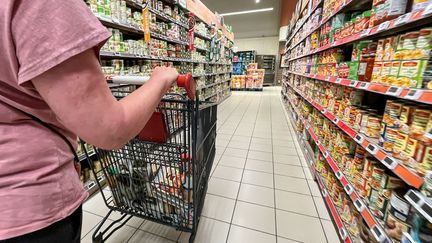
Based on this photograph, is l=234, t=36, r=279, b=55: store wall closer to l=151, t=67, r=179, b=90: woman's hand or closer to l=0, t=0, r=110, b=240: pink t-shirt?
l=151, t=67, r=179, b=90: woman's hand

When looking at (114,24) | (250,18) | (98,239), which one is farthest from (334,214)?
(250,18)

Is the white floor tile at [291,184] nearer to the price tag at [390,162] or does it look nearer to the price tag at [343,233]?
the price tag at [343,233]

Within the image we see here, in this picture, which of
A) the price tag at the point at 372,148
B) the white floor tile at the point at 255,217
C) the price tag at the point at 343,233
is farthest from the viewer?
the white floor tile at the point at 255,217

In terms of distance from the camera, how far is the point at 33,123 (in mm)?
453

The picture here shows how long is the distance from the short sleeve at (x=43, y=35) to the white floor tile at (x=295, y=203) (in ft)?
6.56

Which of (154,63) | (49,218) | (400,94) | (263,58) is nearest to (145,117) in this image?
(49,218)

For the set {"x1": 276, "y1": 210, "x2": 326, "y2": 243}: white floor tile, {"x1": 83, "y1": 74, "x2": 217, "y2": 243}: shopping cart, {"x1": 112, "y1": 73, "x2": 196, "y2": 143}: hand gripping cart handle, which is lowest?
{"x1": 276, "y1": 210, "x2": 326, "y2": 243}: white floor tile

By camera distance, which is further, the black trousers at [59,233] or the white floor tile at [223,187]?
the white floor tile at [223,187]

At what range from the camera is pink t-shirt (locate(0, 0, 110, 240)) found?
13.9 inches

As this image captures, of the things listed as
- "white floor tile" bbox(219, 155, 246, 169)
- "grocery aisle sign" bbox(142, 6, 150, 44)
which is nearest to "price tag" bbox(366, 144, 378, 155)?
"white floor tile" bbox(219, 155, 246, 169)

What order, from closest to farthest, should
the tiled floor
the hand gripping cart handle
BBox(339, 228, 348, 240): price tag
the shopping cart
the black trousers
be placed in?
the black trousers
the hand gripping cart handle
the shopping cart
BBox(339, 228, 348, 240): price tag
the tiled floor

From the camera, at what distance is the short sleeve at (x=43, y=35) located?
348mm

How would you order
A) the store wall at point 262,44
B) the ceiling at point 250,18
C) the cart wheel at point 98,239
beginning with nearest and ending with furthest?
the cart wheel at point 98,239 → the ceiling at point 250,18 → the store wall at point 262,44

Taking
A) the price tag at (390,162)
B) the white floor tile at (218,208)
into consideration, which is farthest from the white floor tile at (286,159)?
the price tag at (390,162)
